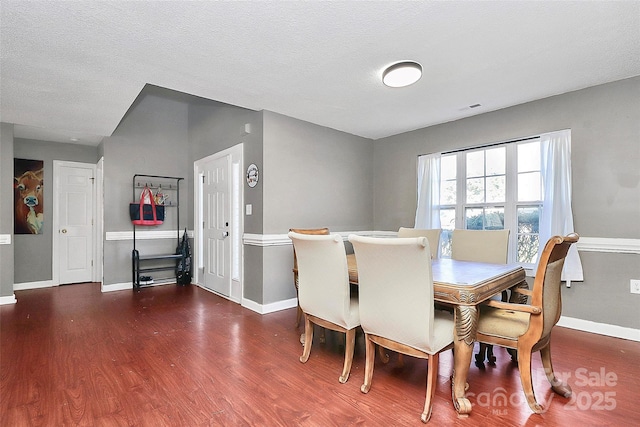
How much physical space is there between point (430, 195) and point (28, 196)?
5.90m

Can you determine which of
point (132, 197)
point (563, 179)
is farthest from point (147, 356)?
point (563, 179)

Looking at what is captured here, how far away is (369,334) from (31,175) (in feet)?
18.7

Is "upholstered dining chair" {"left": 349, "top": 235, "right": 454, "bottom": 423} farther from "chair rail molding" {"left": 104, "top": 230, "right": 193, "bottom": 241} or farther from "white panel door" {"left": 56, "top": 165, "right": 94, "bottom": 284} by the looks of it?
"white panel door" {"left": 56, "top": 165, "right": 94, "bottom": 284}

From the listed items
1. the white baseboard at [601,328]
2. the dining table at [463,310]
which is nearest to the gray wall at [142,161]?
the dining table at [463,310]

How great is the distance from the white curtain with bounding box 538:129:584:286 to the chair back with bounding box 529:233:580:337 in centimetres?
166

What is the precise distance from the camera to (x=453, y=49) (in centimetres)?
244

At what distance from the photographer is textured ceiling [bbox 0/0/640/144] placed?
1976 mm

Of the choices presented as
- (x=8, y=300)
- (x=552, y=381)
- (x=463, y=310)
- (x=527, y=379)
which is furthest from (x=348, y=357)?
(x=8, y=300)

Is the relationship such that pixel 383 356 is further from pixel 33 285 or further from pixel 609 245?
pixel 33 285

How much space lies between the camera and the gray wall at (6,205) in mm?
4027

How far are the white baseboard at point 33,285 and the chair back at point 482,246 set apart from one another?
589cm

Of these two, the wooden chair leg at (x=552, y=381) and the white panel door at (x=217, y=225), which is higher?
the white panel door at (x=217, y=225)

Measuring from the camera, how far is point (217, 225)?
15.4 ft

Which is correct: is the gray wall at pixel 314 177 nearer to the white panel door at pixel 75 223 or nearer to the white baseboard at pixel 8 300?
the white baseboard at pixel 8 300
